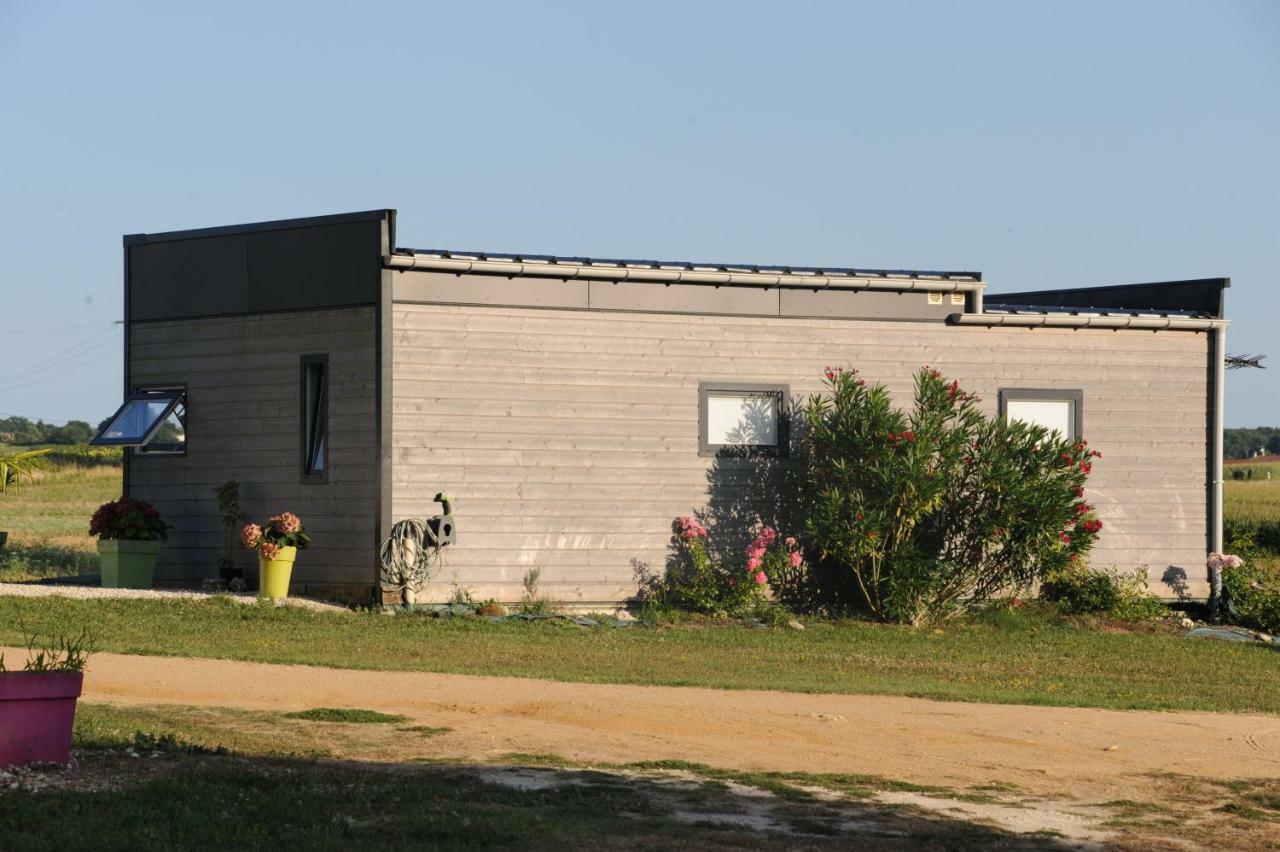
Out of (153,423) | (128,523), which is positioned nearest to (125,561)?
(128,523)

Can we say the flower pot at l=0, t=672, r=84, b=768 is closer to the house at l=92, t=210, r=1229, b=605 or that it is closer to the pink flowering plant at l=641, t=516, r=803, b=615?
the house at l=92, t=210, r=1229, b=605

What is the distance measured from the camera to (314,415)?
1862 centimetres

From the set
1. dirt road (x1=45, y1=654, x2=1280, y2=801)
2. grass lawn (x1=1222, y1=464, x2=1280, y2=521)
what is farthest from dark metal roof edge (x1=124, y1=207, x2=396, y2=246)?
grass lawn (x1=1222, y1=464, x2=1280, y2=521)

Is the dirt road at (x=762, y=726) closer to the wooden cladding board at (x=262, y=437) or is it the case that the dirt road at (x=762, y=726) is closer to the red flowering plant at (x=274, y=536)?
the red flowering plant at (x=274, y=536)

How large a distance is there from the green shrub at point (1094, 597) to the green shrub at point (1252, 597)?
1.11 m

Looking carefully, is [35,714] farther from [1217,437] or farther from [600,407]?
[1217,437]

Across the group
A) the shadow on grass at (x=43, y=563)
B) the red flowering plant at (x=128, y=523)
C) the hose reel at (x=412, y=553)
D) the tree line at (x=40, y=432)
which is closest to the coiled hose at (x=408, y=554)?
the hose reel at (x=412, y=553)

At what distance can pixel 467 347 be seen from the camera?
18.1m

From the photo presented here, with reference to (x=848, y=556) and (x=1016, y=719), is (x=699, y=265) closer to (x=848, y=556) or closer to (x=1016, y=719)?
(x=848, y=556)

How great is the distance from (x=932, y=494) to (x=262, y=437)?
7.54m

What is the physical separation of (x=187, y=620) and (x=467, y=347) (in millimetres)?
4201

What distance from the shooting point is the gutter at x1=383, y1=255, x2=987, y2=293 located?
17859 mm

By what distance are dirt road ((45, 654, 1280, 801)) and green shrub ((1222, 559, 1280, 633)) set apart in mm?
7560

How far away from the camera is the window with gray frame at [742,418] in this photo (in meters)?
19.1
